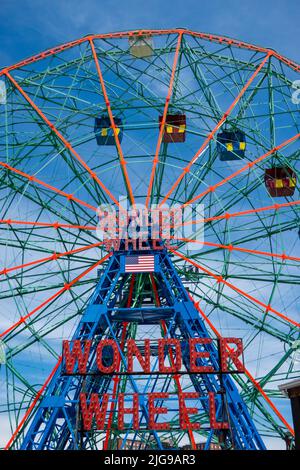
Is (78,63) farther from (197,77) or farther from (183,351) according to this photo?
(183,351)

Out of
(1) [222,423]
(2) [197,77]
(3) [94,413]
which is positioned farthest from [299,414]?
(2) [197,77]

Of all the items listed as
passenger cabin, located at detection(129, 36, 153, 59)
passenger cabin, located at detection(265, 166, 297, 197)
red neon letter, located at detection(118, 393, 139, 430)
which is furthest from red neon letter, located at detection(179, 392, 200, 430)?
passenger cabin, located at detection(129, 36, 153, 59)

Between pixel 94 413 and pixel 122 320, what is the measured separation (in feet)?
21.2

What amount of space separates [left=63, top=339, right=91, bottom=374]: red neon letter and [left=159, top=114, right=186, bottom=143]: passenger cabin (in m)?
12.1

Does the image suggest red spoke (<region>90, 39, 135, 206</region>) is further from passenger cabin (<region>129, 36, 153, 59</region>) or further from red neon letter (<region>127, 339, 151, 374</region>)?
red neon letter (<region>127, 339, 151, 374</region>)

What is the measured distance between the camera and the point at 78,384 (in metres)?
33.7

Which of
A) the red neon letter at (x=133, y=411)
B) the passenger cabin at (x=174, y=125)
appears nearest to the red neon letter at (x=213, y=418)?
the red neon letter at (x=133, y=411)

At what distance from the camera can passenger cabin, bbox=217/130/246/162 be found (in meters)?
38.2

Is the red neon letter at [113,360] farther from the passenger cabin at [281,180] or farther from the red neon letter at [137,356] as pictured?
the passenger cabin at [281,180]

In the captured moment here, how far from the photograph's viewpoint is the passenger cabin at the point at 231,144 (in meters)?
38.2

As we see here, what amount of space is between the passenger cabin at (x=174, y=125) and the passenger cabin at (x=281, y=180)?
17.0 ft

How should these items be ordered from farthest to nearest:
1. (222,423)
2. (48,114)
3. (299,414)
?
(48,114), (222,423), (299,414)

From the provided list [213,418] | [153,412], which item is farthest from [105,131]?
[213,418]

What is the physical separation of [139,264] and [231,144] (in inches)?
342
